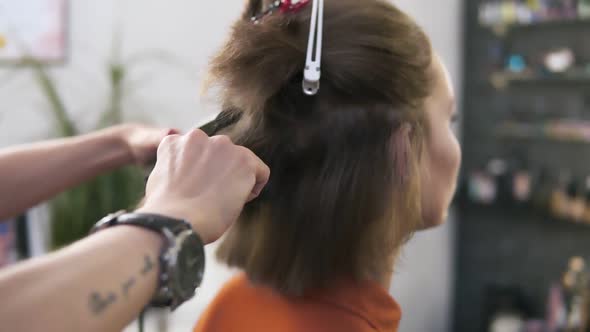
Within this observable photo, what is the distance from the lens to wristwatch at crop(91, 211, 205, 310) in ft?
1.37

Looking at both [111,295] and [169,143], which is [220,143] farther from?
[111,295]

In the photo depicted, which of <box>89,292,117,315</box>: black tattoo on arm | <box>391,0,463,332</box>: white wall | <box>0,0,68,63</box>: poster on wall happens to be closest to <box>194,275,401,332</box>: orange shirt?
<box>89,292,117,315</box>: black tattoo on arm

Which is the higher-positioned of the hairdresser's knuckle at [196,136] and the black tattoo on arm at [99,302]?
the hairdresser's knuckle at [196,136]

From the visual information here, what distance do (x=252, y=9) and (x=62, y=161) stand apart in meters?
0.42

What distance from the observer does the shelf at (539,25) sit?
2377mm

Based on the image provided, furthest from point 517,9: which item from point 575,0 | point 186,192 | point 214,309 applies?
point 186,192

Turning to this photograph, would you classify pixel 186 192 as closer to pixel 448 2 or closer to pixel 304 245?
pixel 304 245

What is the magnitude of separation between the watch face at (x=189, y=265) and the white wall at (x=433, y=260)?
222 centimetres

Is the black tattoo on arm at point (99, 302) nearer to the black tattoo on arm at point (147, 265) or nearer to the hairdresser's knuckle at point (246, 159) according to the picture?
the black tattoo on arm at point (147, 265)

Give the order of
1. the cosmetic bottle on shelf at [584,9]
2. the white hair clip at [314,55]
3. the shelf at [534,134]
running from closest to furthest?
the white hair clip at [314,55] < the cosmetic bottle on shelf at [584,9] < the shelf at [534,134]

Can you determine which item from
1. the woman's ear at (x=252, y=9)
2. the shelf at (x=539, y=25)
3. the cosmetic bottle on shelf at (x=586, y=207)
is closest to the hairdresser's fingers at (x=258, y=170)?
the woman's ear at (x=252, y=9)

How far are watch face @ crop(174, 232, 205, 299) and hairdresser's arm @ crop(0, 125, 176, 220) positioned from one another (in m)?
0.42

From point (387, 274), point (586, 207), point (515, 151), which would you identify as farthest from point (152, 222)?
point (515, 151)

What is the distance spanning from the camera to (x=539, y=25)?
8.22ft
